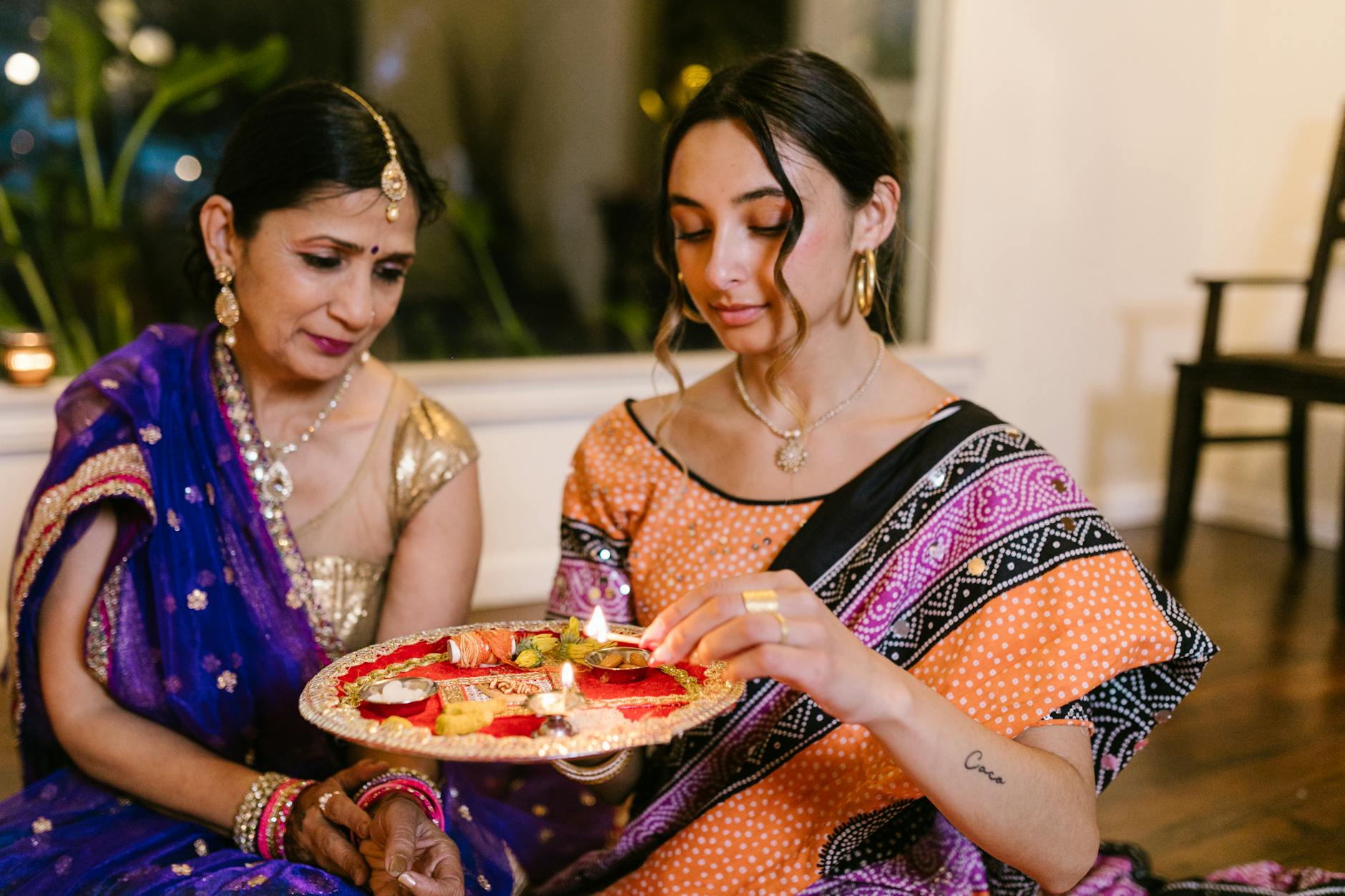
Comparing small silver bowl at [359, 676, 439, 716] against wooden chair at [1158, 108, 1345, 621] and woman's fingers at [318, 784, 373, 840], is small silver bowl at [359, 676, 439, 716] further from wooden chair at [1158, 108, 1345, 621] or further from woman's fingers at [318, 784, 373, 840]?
wooden chair at [1158, 108, 1345, 621]

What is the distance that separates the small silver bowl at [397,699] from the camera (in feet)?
3.57

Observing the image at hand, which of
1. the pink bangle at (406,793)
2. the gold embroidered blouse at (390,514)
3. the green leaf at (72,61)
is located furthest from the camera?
the green leaf at (72,61)

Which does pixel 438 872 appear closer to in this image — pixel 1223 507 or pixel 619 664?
pixel 619 664

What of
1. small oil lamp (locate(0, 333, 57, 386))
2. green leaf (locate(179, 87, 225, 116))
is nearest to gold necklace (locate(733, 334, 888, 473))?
small oil lamp (locate(0, 333, 57, 386))

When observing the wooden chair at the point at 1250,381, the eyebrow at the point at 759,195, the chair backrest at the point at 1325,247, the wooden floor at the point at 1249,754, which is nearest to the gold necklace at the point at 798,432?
the eyebrow at the point at 759,195

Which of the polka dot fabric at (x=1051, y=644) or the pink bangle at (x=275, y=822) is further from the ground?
the polka dot fabric at (x=1051, y=644)

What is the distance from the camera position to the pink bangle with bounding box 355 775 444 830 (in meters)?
1.39

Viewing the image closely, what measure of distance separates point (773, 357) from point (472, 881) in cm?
76

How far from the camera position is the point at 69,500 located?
1541 mm

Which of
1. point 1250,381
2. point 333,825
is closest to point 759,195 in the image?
point 333,825

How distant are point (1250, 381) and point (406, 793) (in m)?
3.23

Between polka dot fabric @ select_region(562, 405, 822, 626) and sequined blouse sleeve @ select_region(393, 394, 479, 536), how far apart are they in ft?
0.59

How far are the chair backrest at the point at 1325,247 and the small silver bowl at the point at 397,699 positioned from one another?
380cm

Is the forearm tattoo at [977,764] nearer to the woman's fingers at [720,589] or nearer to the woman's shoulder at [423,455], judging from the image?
the woman's fingers at [720,589]
